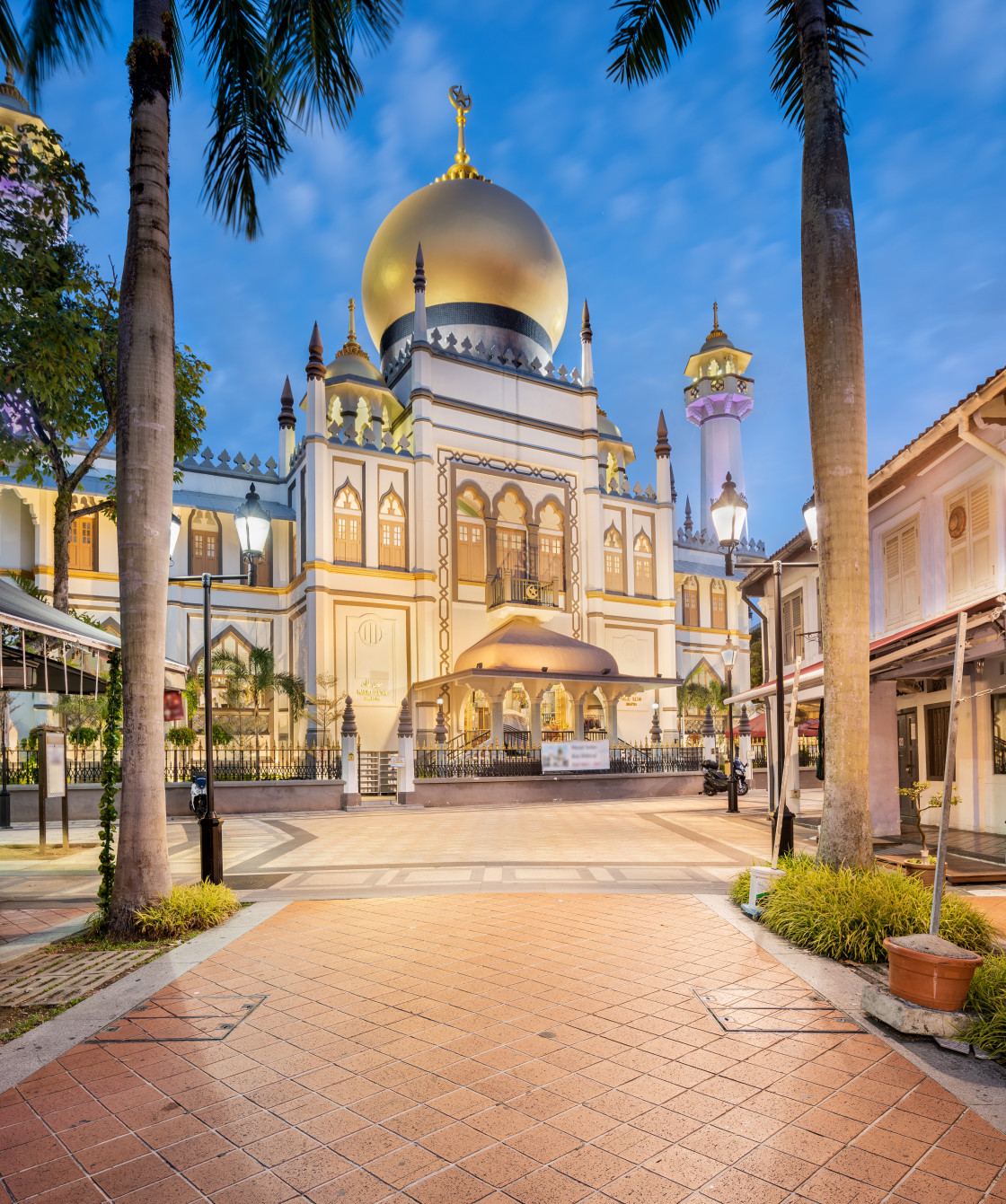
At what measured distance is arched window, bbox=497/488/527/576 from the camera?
32.2 m

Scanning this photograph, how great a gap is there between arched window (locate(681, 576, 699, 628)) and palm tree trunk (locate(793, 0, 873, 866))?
32.4 metres

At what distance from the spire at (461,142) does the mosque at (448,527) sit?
108 mm

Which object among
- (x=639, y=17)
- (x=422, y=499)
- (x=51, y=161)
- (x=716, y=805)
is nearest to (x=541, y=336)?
(x=422, y=499)

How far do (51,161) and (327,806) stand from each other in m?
14.6

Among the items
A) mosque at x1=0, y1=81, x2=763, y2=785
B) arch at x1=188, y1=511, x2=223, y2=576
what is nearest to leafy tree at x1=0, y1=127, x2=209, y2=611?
mosque at x1=0, y1=81, x2=763, y2=785

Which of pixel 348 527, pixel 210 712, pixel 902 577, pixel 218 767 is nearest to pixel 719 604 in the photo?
pixel 348 527

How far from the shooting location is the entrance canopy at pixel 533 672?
1027 inches

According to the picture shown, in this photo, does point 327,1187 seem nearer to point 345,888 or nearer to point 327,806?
point 345,888

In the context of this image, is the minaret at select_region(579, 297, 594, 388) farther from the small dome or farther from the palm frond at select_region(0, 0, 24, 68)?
the palm frond at select_region(0, 0, 24, 68)

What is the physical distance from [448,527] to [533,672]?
7.92 meters

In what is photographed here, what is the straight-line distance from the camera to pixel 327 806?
2098 centimetres

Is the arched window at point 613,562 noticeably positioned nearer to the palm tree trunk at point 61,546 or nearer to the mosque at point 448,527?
the mosque at point 448,527

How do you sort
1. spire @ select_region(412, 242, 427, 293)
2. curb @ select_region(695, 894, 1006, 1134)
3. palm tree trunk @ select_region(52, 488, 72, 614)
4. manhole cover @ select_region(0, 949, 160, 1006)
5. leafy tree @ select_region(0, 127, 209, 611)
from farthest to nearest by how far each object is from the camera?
spire @ select_region(412, 242, 427, 293) → palm tree trunk @ select_region(52, 488, 72, 614) → leafy tree @ select_region(0, 127, 209, 611) → manhole cover @ select_region(0, 949, 160, 1006) → curb @ select_region(695, 894, 1006, 1134)

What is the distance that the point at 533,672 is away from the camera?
26000 mm
